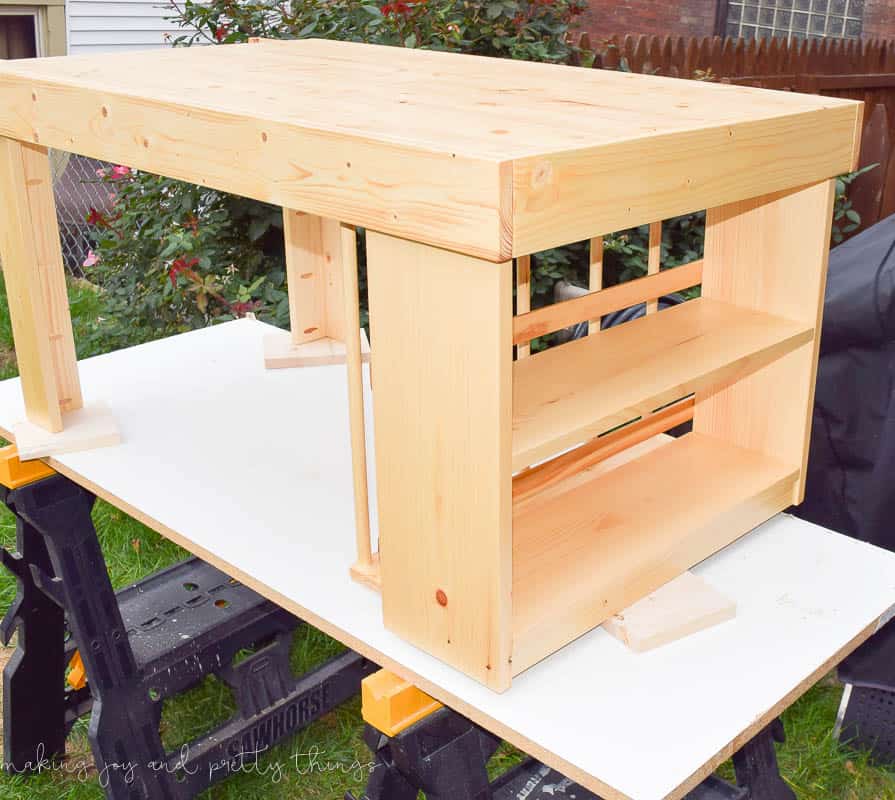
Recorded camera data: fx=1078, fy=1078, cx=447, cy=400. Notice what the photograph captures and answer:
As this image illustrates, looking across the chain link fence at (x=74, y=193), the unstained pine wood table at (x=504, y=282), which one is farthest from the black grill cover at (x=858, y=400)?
the chain link fence at (x=74, y=193)

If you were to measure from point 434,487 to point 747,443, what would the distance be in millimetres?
698

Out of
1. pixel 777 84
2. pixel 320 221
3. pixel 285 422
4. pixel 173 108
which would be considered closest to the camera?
pixel 173 108

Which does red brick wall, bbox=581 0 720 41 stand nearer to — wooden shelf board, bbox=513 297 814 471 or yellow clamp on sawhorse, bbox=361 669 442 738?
wooden shelf board, bbox=513 297 814 471

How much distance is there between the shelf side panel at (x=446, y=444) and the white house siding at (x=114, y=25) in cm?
652

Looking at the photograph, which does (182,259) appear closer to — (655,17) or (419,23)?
(419,23)

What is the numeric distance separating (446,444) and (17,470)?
1.06m

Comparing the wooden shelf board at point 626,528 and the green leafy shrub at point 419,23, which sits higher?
the green leafy shrub at point 419,23

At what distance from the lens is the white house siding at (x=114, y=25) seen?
7.12 m

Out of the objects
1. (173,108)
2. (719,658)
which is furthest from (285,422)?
(719,658)

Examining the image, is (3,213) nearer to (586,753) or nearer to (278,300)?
(586,753)

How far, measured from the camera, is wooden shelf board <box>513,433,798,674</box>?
1.36 metres

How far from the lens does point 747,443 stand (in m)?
1.75

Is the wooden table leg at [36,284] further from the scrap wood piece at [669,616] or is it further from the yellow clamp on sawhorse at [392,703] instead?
the scrap wood piece at [669,616]

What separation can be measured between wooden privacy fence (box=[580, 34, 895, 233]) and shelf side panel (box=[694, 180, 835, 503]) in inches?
103
